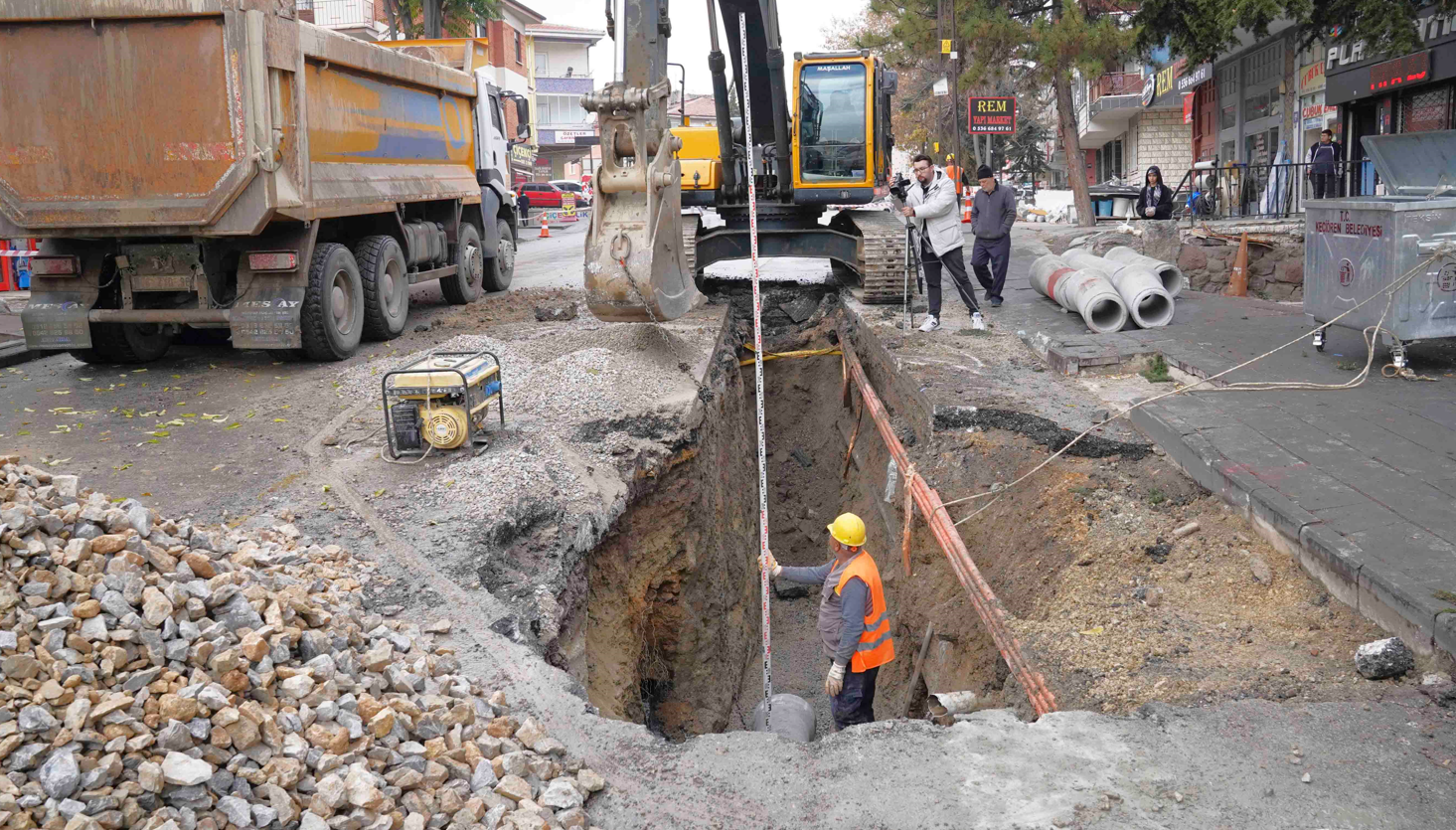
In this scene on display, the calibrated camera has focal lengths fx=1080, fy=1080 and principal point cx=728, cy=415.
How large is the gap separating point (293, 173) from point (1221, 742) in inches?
340

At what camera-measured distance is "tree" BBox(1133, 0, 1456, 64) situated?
11.0m

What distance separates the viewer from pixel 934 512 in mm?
7086

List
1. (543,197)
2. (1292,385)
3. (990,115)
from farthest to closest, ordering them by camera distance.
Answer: (543,197) < (990,115) < (1292,385)

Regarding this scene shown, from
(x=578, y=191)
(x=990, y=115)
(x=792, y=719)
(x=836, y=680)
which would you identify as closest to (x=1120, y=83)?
(x=990, y=115)

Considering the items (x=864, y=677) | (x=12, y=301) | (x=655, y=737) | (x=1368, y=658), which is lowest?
(x=864, y=677)

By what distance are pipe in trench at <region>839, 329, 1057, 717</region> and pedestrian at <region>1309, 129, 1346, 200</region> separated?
33.3 ft

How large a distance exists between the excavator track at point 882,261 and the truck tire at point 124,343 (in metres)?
7.74

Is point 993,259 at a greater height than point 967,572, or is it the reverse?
point 993,259

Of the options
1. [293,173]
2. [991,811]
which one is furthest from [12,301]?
[991,811]

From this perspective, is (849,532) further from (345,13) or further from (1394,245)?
(345,13)

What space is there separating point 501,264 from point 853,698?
11.1m

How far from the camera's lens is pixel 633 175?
28.7 feet

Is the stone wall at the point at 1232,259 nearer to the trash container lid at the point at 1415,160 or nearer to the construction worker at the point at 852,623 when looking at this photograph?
the trash container lid at the point at 1415,160

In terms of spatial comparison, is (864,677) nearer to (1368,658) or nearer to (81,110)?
A: (1368,658)
